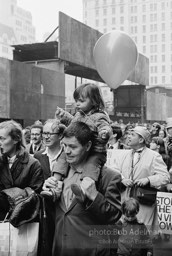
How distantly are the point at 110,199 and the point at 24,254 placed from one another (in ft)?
2.23

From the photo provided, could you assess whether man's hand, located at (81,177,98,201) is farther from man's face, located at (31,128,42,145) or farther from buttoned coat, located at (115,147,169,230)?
man's face, located at (31,128,42,145)

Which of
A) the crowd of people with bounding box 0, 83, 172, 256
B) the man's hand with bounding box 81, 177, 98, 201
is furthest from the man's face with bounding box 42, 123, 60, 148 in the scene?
the man's hand with bounding box 81, 177, 98, 201

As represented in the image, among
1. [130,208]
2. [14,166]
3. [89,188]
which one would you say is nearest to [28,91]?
[130,208]

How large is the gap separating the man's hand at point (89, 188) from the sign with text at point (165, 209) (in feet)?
8.48

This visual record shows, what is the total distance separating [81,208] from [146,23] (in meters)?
130

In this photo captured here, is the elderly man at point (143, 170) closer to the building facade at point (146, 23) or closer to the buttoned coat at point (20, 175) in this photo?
the buttoned coat at point (20, 175)

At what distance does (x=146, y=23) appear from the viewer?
5032 inches

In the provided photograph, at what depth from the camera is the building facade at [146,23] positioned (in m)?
123

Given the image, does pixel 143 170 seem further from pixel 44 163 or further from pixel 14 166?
pixel 14 166

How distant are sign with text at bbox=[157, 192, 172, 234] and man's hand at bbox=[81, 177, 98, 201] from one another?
2.59m

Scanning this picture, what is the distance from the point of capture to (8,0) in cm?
13238

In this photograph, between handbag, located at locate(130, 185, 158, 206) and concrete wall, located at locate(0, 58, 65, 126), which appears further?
concrete wall, located at locate(0, 58, 65, 126)

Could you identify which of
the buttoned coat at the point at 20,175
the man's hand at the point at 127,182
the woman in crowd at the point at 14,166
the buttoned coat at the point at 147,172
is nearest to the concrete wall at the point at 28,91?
the buttoned coat at the point at 147,172

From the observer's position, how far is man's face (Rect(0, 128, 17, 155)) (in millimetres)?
3541
